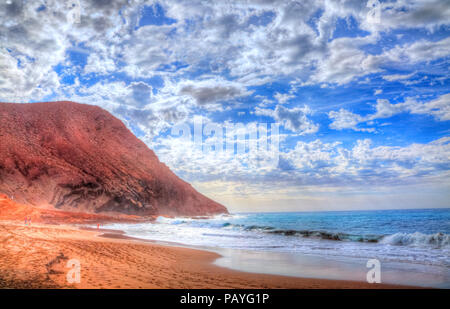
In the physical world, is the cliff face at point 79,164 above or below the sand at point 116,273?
above

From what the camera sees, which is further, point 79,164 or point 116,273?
point 79,164

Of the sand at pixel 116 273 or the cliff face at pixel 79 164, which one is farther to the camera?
the cliff face at pixel 79 164

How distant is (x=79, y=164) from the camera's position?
160 feet

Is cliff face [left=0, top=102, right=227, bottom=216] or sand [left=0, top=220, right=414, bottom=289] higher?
cliff face [left=0, top=102, right=227, bottom=216]

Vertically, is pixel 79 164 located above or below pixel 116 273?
above

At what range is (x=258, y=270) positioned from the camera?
8023 millimetres

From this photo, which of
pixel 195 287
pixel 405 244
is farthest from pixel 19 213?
pixel 405 244

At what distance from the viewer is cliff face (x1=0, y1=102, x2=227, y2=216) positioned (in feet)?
136

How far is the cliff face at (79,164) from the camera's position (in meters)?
41.4

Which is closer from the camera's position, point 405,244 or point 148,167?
point 405,244

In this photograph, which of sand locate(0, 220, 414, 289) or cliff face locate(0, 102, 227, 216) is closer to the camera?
sand locate(0, 220, 414, 289)
